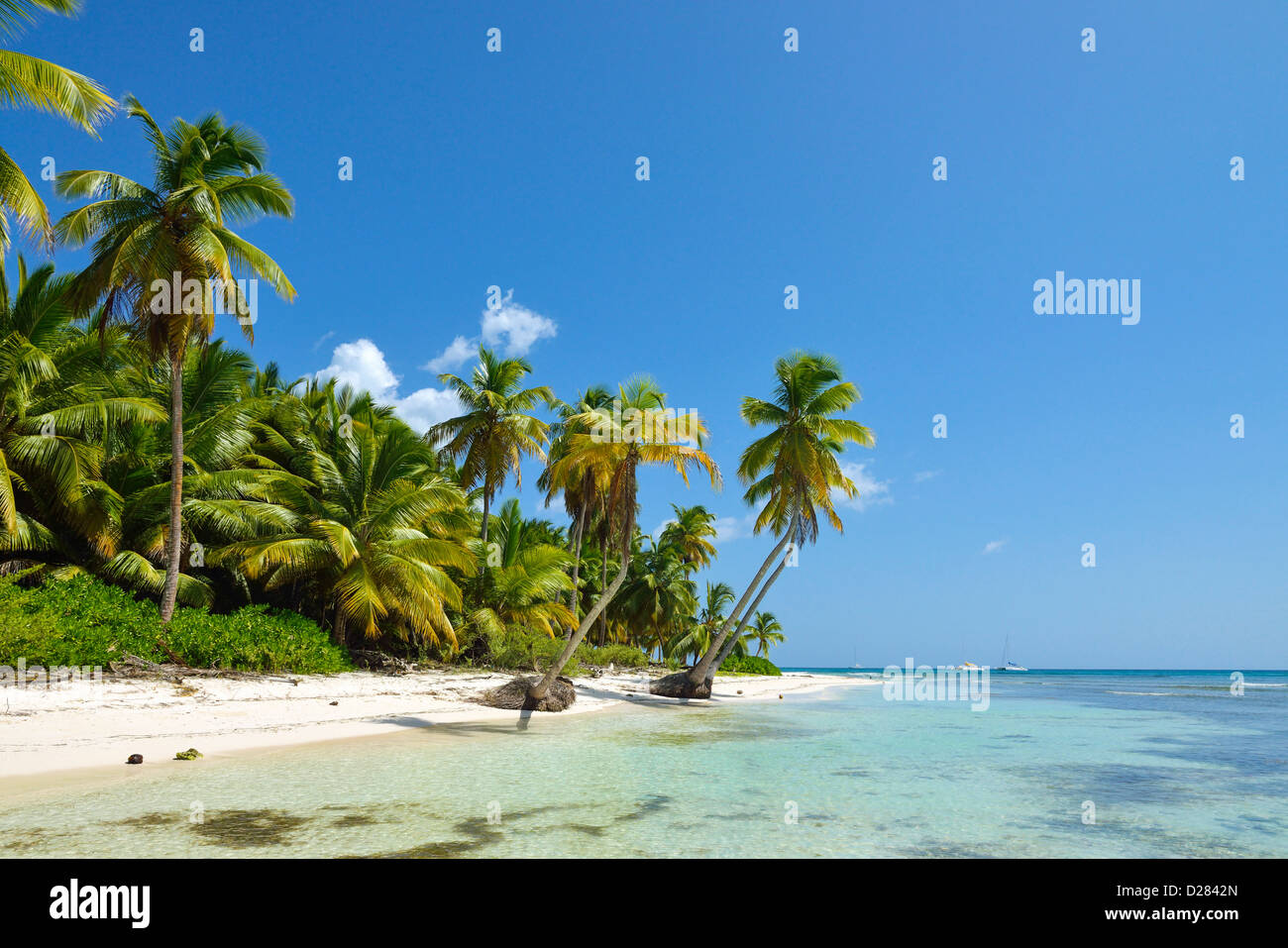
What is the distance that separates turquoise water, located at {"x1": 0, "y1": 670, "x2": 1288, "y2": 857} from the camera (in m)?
6.22

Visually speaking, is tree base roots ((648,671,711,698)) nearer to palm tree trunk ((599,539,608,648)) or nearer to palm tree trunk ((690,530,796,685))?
palm tree trunk ((690,530,796,685))

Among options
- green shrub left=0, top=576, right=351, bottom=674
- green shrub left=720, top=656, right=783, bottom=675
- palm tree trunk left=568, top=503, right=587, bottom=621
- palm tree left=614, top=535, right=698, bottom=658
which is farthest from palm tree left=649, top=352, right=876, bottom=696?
green shrub left=720, top=656, right=783, bottom=675

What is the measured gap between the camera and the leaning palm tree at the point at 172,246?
623 inches

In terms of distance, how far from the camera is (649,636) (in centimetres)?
5134

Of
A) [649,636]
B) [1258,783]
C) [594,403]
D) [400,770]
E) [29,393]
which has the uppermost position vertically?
[594,403]

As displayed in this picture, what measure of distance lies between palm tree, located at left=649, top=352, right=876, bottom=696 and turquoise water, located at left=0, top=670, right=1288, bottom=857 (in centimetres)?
1016

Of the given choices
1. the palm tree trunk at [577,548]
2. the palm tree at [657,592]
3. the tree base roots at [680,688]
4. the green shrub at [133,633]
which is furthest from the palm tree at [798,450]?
the palm tree at [657,592]

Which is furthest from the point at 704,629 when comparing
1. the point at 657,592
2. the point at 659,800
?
the point at 659,800

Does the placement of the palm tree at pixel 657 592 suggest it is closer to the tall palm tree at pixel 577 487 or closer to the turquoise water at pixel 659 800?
the tall palm tree at pixel 577 487

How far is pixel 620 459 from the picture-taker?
17.8m
